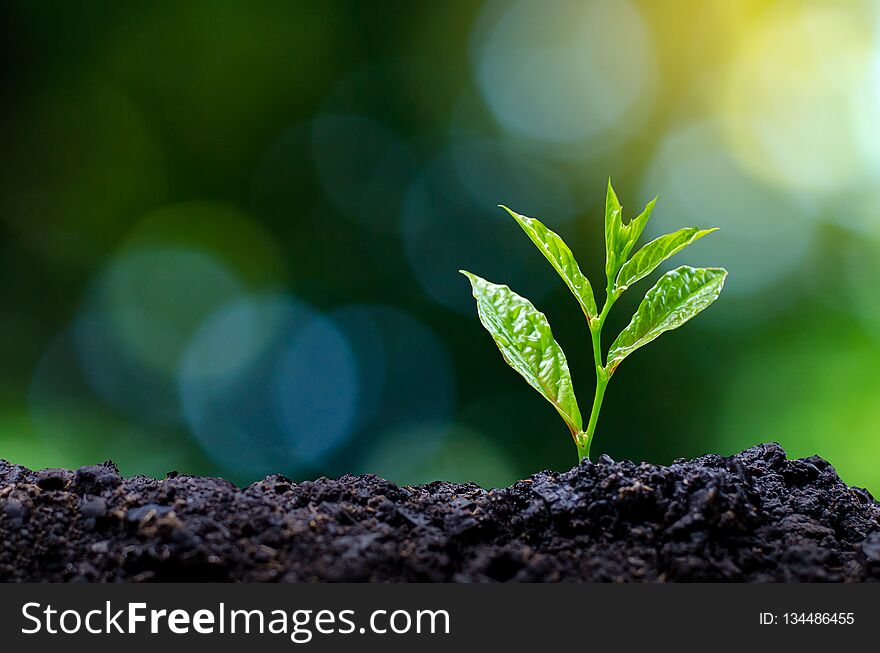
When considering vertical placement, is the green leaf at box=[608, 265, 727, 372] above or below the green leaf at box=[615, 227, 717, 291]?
below

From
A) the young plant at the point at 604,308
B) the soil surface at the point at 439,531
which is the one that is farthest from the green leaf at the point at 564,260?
the soil surface at the point at 439,531

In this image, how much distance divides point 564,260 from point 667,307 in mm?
245

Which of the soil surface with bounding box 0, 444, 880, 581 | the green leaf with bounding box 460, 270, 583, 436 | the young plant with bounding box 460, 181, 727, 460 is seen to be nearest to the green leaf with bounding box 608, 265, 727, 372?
the young plant with bounding box 460, 181, 727, 460

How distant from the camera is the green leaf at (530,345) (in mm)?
1686

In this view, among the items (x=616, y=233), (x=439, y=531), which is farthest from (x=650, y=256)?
(x=439, y=531)

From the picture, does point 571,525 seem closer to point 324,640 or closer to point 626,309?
point 324,640

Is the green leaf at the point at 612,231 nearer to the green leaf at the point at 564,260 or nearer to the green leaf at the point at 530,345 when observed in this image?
the green leaf at the point at 564,260

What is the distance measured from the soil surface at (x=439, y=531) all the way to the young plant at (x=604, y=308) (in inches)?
8.5

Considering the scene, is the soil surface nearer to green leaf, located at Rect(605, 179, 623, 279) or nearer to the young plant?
the young plant

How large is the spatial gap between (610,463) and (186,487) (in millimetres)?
825

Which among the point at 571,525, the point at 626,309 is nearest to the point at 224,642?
the point at 571,525

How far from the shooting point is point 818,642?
1159mm

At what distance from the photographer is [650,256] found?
171cm

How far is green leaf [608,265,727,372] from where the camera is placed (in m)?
1.67
